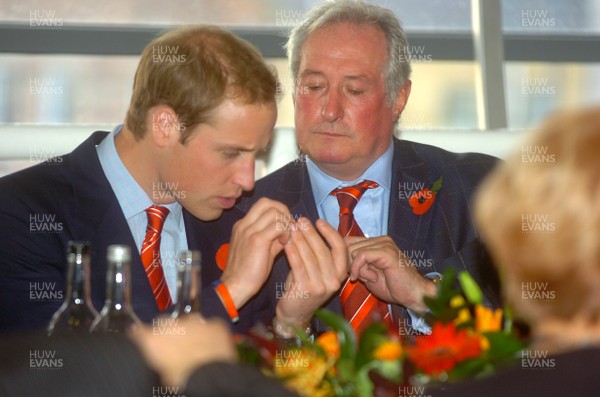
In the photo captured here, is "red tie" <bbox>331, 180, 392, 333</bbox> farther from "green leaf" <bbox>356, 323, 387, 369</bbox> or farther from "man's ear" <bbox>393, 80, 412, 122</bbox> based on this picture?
"green leaf" <bbox>356, 323, 387, 369</bbox>

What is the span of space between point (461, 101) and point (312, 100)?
234cm

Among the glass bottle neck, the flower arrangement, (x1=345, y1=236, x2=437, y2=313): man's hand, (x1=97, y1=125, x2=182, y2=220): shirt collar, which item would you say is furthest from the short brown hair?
the flower arrangement

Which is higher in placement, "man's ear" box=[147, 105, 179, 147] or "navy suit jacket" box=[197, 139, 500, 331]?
"man's ear" box=[147, 105, 179, 147]

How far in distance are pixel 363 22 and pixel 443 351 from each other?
1.88m

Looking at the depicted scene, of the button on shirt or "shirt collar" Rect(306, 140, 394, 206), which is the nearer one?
the button on shirt

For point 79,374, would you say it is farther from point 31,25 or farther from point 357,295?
point 31,25

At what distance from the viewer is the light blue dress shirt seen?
302cm

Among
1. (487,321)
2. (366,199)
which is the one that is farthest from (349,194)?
(487,321)

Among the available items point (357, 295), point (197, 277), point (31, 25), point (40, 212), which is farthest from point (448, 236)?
point (31, 25)

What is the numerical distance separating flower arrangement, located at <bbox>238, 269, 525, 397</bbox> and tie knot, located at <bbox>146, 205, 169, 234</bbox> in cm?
97

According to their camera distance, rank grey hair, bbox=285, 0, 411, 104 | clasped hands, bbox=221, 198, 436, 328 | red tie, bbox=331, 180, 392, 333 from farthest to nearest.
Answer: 1. grey hair, bbox=285, 0, 411, 104
2. red tie, bbox=331, 180, 392, 333
3. clasped hands, bbox=221, 198, 436, 328

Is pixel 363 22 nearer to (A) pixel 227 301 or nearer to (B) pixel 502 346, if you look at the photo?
(A) pixel 227 301

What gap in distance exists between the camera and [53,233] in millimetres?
2443

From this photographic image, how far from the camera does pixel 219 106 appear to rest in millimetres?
2502
